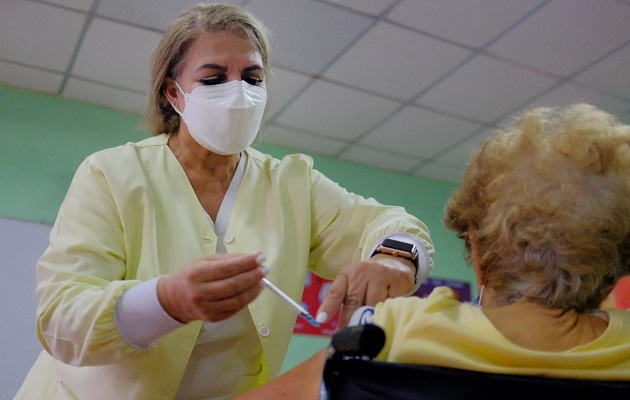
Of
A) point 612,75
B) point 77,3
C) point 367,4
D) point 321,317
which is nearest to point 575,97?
point 612,75

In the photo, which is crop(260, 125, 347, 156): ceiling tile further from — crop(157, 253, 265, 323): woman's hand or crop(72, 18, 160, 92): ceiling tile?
crop(157, 253, 265, 323): woman's hand

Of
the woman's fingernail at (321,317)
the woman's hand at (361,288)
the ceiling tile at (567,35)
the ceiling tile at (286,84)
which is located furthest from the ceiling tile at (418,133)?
the woman's fingernail at (321,317)

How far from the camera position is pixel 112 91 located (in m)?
4.23

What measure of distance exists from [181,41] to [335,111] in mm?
2771

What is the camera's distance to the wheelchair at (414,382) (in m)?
0.83

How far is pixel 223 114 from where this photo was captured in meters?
1.65

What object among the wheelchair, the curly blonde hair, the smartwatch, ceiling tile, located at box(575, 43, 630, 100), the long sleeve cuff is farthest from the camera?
ceiling tile, located at box(575, 43, 630, 100)

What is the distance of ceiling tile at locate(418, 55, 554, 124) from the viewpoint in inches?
152

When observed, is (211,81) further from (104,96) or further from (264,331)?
(104,96)

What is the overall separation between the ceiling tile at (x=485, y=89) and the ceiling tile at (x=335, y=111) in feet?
1.01

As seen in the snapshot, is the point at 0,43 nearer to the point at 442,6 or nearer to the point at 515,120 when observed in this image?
the point at 442,6

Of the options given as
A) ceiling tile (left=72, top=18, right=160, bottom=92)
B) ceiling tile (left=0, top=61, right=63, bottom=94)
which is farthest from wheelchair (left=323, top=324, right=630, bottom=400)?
ceiling tile (left=0, top=61, right=63, bottom=94)

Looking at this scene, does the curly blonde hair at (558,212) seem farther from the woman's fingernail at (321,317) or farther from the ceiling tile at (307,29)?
the ceiling tile at (307,29)

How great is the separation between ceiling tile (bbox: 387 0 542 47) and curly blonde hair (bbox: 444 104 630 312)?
228 centimetres
